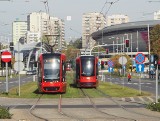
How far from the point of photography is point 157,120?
1817 centimetres

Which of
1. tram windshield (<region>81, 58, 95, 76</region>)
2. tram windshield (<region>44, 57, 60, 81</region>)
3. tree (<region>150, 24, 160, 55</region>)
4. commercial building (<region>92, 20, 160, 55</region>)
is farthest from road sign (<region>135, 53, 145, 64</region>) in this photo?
commercial building (<region>92, 20, 160, 55</region>)

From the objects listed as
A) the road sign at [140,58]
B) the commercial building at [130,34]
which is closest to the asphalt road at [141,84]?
the road sign at [140,58]

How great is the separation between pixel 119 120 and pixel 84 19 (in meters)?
156

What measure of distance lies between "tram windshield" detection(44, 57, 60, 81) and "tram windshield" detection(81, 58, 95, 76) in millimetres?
10177

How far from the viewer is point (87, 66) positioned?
46.8 m

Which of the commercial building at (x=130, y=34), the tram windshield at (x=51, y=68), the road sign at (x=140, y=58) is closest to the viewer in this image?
the road sign at (x=140, y=58)

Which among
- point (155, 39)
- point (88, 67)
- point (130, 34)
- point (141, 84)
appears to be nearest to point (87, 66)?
point (88, 67)

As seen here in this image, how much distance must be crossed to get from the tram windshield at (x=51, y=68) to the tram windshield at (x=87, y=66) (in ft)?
33.4

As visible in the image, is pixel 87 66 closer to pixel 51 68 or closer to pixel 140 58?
pixel 51 68

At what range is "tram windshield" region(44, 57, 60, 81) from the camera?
36281 mm

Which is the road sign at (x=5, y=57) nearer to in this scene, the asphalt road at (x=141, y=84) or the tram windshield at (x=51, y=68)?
the tram windshield at (x=51, y=68)

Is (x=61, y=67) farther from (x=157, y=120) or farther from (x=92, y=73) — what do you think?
(x=157, y=120)

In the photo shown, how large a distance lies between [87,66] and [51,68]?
34.9 feet

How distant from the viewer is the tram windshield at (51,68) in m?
36.3
